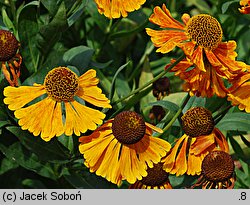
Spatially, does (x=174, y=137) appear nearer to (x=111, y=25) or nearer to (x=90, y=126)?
(x=90, y=126)

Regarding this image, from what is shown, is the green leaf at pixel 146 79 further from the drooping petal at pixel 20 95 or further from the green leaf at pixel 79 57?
the drooping petal at pixel 20 95

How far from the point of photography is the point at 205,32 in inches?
54.4

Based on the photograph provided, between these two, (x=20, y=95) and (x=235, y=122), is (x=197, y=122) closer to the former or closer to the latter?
(x=235, y=122)

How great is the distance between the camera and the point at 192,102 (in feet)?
5.07

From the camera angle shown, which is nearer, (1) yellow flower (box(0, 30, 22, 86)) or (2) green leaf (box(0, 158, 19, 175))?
(1) yellow flower (box(0, 30, 22, 86))

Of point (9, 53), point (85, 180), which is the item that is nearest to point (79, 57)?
point (9, 53)

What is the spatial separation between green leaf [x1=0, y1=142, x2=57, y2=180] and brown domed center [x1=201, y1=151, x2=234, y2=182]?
1.48 ft

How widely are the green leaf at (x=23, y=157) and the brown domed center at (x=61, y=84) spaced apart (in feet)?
0.69

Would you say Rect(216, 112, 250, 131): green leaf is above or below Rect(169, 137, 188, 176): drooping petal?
above

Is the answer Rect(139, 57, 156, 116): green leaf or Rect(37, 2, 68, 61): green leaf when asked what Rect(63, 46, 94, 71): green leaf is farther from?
Rect(139, 57, 156, 116): green leaf

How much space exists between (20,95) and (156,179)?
381 millimetres

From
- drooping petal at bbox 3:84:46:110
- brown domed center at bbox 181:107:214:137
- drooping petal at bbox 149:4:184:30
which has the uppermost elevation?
drooping petal at bbox 149:4:184:30

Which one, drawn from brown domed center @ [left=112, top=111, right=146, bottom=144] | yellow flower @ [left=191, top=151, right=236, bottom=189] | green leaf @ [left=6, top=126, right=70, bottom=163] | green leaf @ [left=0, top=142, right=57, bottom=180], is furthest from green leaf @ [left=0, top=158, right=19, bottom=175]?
yellow flower @ [left=191, top=151, right=236, bottom=189]

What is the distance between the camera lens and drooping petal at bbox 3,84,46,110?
1311 mm
